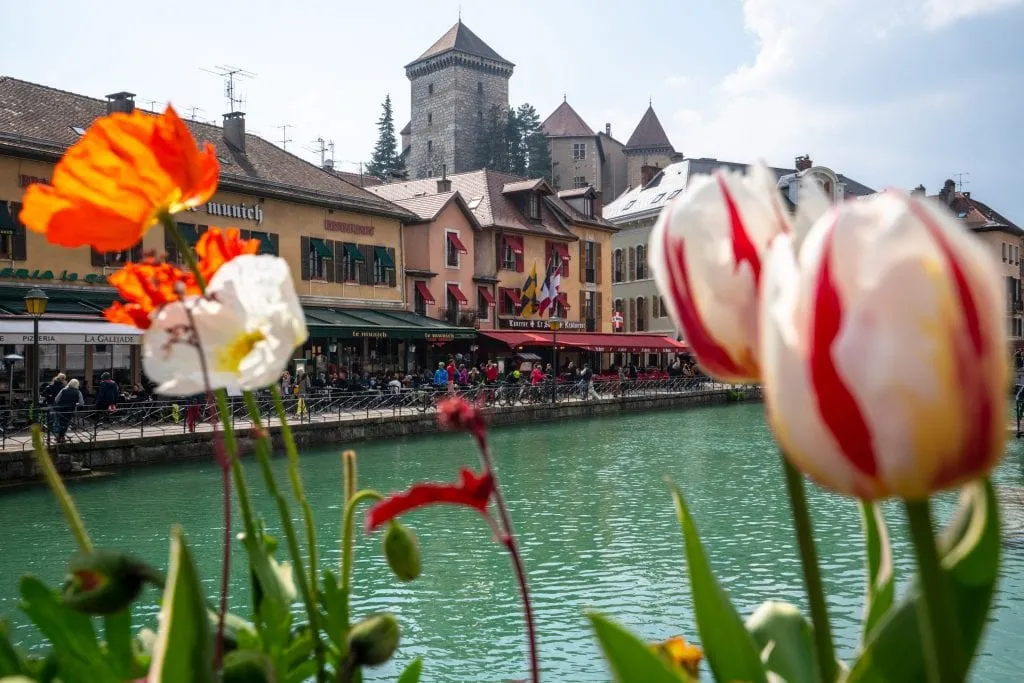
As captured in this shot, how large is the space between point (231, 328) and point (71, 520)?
244mm

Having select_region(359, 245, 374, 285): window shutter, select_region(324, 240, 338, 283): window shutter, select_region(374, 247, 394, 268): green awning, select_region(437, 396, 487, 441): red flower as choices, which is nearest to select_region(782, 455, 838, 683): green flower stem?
select_region(437, 396, 487, 441): red flower

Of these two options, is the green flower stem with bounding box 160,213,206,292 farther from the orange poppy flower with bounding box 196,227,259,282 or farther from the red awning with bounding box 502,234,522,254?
the red awning with bounding box 502,234,522,254

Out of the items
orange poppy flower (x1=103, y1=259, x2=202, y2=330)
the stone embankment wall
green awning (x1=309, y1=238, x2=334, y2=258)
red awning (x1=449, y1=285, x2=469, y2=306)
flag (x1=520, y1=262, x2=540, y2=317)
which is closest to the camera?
orange poppy flower (x1=103, y1=259, x2=202, y2=330)

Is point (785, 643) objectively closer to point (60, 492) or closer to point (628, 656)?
point (628, 656)

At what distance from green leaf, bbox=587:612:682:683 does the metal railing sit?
10159 millimetres

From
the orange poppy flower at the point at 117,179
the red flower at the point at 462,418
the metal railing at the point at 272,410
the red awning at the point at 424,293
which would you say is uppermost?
the red awning at the point at 424,293

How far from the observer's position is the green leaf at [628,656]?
0.73m

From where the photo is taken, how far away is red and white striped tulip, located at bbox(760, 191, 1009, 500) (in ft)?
1.86

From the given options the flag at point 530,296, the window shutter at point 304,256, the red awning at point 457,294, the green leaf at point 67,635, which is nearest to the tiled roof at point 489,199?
the flag at point 530,296

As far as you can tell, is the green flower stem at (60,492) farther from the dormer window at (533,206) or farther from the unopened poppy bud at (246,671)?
the dormer window at (533,206)

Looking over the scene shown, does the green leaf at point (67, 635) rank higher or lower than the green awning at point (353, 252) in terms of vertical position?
lower

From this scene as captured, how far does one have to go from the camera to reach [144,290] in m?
1.06

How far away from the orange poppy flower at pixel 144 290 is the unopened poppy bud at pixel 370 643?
1.25 ft

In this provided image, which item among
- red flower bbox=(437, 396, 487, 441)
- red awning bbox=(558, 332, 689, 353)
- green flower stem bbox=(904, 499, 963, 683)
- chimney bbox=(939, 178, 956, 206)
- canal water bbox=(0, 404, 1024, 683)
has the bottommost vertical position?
canal water bbox=(0, 404, 1024, 683)
